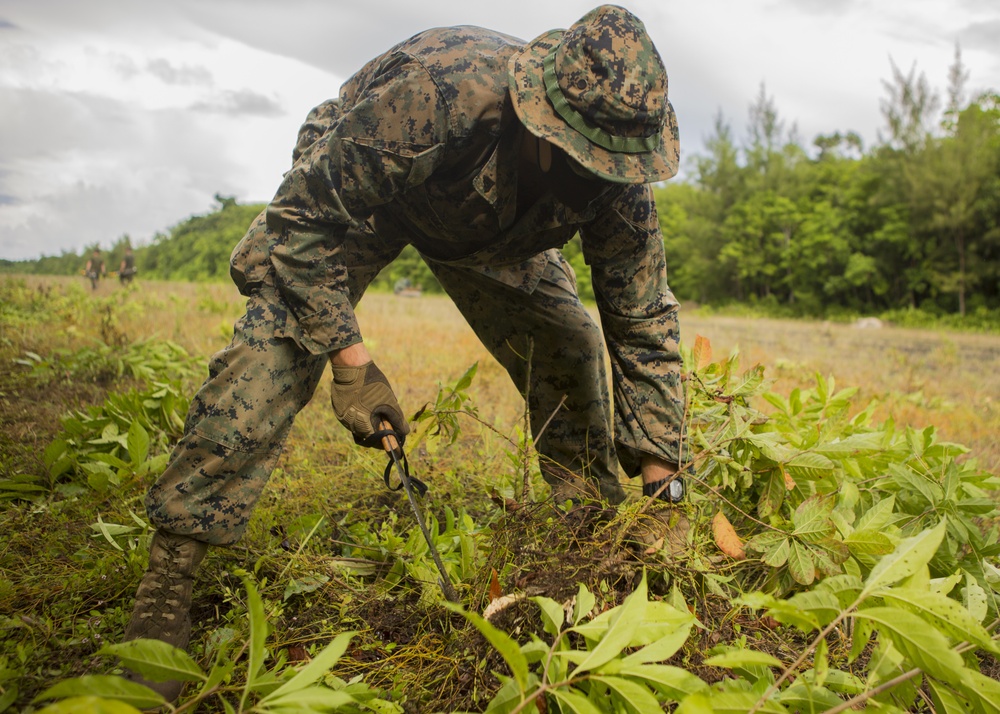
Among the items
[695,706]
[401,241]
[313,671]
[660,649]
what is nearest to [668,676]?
[660,649]

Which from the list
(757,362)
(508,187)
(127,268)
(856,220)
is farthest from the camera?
(856,220)

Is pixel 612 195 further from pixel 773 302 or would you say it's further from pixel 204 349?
pixel 773 302

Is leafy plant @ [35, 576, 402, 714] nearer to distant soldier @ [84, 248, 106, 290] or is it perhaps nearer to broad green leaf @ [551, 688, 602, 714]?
broad green leaf @ [551, 688, 602, 714]

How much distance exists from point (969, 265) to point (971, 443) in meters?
24.1

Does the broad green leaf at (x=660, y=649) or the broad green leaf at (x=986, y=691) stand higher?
the broad green leaf at (x=660, y=649)

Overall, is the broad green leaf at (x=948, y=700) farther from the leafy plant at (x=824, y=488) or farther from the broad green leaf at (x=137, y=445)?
the broad green leaf at (x=137, y=445)

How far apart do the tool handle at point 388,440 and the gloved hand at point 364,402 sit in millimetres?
10

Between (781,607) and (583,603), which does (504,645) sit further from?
(781,607)

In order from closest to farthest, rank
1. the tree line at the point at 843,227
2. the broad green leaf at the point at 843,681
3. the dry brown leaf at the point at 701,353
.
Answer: the broad green leaf at the point at 843,681 < the dry brown leaf at the point at 701,353 < the tree line at the point at 843,227

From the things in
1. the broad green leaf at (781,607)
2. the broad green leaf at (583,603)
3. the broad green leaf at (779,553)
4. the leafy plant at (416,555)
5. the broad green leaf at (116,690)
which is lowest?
the leafy plant at (416,555)

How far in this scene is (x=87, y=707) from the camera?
2.48ft

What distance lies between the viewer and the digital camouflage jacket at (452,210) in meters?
1.79

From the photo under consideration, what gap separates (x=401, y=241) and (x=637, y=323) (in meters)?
0.86

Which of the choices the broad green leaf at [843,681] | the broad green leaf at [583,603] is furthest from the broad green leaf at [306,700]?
the broad green leaf at [843,681]
